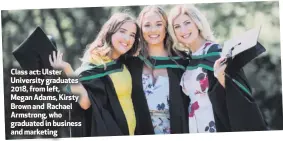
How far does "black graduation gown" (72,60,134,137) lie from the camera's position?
4027 mm

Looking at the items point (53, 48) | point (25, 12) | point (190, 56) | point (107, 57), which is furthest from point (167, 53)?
point (25, 12)

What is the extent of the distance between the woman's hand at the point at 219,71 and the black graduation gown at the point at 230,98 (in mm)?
21

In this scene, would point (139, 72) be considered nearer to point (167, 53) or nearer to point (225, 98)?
point (167, 53)

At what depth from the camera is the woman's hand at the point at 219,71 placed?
4.02 m

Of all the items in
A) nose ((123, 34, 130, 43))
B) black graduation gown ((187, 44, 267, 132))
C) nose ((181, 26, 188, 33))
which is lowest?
black graduation gown ((187, 44, 267, 132))

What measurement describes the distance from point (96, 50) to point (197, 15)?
2.55ft

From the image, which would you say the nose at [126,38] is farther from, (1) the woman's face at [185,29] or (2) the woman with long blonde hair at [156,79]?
(1) the woman's face at [185,29]

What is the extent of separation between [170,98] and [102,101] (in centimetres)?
49

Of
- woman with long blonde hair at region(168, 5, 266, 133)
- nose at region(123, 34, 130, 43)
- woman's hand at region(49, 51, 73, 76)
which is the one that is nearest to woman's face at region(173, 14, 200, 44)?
woman with long blonde hair at region(168, 5, 266, 133)

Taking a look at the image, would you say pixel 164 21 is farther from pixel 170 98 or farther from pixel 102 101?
pixel 102 101

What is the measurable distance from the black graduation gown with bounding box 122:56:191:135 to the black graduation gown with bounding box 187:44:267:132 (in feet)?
0.51

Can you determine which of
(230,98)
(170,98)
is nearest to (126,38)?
(170,98)

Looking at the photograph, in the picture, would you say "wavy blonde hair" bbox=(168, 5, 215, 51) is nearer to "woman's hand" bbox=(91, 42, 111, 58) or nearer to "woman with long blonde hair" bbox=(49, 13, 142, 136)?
"woman with long blonde hair" bbox=(49, 13, 142, 136)

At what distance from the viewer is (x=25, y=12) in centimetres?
405
